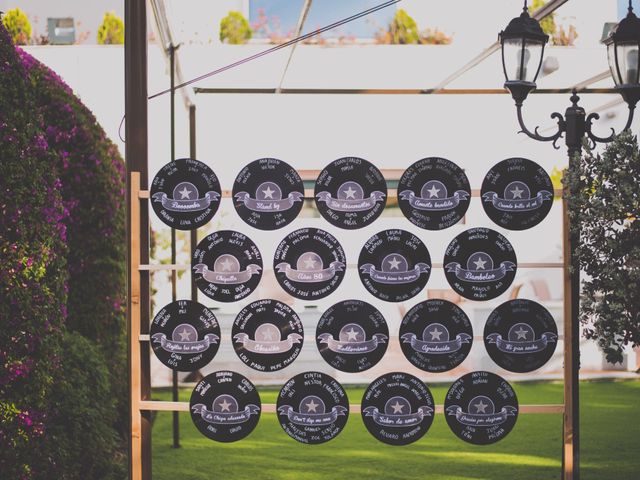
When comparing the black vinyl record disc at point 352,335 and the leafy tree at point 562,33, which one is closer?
the black vinyl record disc at point 352,335

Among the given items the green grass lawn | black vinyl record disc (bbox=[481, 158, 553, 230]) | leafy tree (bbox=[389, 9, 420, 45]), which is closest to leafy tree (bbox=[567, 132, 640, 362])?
black vinyl record disc (bbox=[481, 158, 553, 230])

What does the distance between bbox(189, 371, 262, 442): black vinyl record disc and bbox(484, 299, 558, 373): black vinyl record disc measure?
1028 millimetres

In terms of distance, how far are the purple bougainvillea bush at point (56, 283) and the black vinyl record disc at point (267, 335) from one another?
0.80 meters

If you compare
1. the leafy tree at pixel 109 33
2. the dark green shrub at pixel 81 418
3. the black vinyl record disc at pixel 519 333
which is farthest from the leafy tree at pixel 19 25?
the black vinyl record disc at pixel 519 333

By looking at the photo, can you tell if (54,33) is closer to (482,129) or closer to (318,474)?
(482,129)

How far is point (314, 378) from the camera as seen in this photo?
3.13 meters

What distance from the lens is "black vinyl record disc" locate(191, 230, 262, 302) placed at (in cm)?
312

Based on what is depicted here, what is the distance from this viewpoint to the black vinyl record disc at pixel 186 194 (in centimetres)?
312

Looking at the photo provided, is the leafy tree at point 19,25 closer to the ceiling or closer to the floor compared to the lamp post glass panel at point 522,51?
closer to the ceiling

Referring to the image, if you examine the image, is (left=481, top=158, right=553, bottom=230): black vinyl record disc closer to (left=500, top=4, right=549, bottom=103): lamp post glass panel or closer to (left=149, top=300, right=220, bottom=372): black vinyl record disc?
Answer: (left=500, top=4, right=549, bottom=103): lamp post glass panel

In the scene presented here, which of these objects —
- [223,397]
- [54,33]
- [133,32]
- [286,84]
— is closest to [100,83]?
[54,33]

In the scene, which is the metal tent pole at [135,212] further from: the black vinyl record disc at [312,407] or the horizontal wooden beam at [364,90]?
the horizontal wooden beam at [364,90]

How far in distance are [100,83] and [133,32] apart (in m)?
5.60

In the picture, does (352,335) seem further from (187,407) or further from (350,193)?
(187,407)
